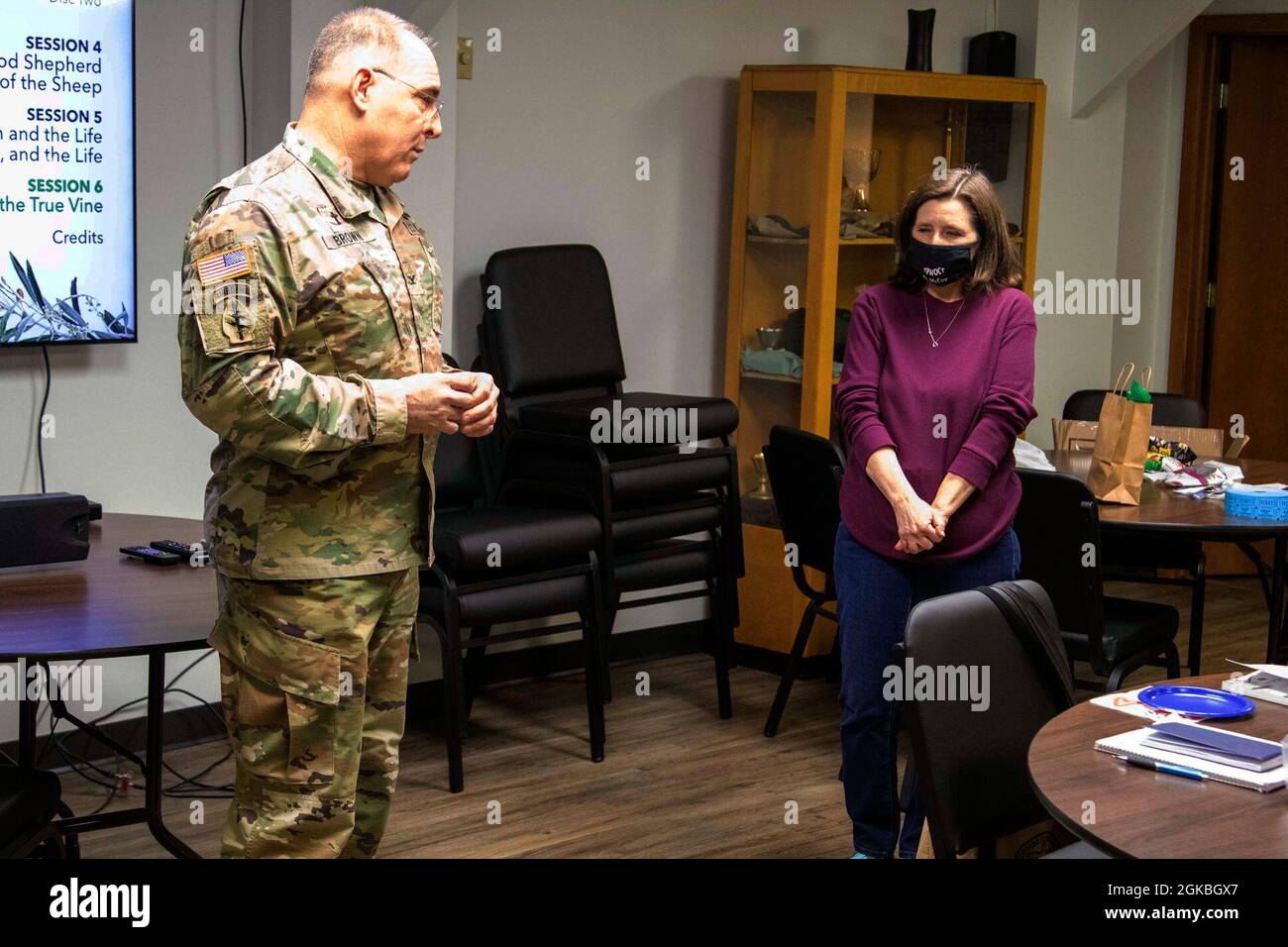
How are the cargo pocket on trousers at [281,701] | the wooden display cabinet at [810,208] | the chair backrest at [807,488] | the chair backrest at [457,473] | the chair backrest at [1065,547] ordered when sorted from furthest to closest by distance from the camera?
the wooden display cabinet at [810,208] < the chair backrest at [457,473] < the chair backrest at [807,488] < the chair backrest at [1065,547] < the cargo pocket on trousers at [281,701]

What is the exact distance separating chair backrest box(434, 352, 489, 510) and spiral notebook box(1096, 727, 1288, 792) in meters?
2.50

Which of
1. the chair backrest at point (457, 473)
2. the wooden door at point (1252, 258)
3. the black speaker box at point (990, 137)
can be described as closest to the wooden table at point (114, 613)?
the chair backrest at point (457, 473)

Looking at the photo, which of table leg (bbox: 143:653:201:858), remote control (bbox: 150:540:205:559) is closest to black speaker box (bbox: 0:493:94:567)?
remote control (bbox: 150:540:205:559)

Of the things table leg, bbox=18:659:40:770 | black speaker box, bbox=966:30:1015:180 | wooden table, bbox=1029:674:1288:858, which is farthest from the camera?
black speaker box, bbox=966:30:1015:180

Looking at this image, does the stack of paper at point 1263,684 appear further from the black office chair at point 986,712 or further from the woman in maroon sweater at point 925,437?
the woman in maroon sweater at point 925,437

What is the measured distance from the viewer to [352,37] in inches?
93.6

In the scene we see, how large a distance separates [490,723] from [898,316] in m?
1.98

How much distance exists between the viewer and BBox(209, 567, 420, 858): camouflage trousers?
2.33 metres

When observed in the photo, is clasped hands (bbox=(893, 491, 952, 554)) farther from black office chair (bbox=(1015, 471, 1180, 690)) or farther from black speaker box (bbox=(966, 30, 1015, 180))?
black speaker box (bbox=(966, 30, 1015, 180))

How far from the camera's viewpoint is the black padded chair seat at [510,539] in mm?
3928

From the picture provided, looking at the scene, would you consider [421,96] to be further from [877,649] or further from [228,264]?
[877,649]

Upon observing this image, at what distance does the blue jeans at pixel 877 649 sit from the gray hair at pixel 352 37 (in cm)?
139
